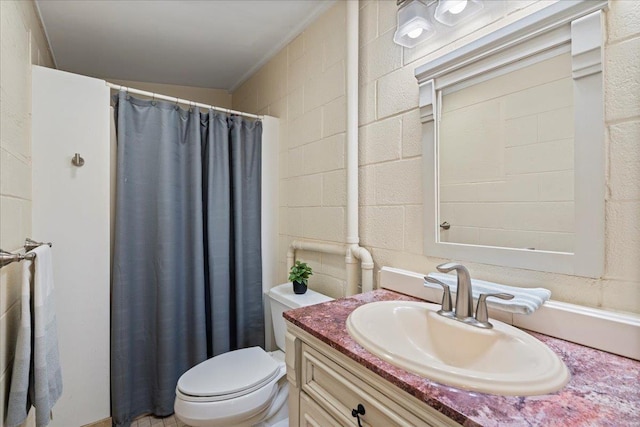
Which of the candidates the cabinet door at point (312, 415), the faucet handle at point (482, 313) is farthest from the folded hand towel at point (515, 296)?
the cabinet door at point (312, 415)

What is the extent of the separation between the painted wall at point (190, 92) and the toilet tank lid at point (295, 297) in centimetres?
202

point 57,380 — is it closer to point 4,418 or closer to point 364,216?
point 4,418

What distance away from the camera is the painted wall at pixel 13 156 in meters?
1.01

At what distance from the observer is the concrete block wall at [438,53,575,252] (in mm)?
839

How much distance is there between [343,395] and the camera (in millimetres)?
775

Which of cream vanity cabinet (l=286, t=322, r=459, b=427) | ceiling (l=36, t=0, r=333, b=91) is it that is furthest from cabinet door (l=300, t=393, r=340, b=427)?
ceiling (l=36, t=0, r=333, b=91)

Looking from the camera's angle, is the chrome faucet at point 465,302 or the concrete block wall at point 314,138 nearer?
the chrome faucet at point 465,302

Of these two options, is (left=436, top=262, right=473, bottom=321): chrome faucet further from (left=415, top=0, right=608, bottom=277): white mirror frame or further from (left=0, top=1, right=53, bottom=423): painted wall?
(left=0, top=1, right=53, bottom=423): painted wall

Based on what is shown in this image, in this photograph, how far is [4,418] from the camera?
38.8 inches

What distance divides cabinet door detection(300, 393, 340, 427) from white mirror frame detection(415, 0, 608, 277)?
683 millimetres

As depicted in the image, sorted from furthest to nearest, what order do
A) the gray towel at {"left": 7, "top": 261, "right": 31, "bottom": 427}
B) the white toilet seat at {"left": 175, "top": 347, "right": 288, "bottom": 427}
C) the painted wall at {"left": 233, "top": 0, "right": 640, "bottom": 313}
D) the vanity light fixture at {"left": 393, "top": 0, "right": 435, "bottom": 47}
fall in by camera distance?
the white toilet seat at {"left": 175, "top": 347, "right": 288, "bottom": 427}
the vanity light fixture at {"left": 393, "top": 0, "right": 435, "bottom": 47}
the gray towel at {"left": 7, "top": 261, "right": 31, "bottom": 427}
the painted wall at {"left": 233, "top": 0, "right": 640, "bottom": 313}

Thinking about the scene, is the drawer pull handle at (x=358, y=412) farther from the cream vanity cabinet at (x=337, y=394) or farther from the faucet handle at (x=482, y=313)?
the faucet handle at (x=482, y=313)

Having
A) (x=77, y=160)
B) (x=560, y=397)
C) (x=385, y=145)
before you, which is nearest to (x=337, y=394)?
(x=560, y=397)

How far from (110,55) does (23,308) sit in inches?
73.8
